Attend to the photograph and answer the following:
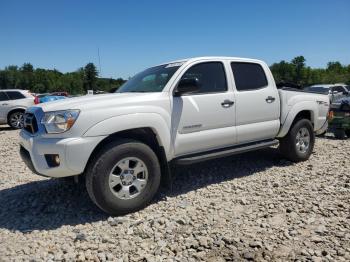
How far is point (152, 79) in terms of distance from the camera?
15.9ft

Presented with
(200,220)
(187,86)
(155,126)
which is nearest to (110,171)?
(155,126)

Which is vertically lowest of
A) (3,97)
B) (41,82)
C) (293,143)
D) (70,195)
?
(70,195)

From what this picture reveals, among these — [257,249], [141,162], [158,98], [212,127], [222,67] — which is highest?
[222,67]

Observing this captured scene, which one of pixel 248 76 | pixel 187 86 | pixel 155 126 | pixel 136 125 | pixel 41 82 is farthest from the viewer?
pixel 41 82

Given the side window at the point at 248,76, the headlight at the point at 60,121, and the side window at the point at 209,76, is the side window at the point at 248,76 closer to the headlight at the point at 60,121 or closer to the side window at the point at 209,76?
the side window at the point at 209,76

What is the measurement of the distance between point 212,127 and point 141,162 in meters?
1.20

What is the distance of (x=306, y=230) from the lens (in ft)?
11.4

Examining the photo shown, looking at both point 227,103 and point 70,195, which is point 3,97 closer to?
point 70,195

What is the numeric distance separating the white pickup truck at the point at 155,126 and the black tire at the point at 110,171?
0.4 inches

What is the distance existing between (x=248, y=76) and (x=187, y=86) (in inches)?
58.6

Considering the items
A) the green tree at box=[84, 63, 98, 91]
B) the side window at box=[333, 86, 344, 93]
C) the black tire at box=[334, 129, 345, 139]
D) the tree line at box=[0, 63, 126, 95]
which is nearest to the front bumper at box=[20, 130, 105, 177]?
the black tire at box=[334, 129, 345, 139]

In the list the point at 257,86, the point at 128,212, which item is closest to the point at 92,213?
the point at 128,212

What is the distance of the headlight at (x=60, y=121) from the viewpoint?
362cm

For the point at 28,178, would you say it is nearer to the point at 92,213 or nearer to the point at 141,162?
the point at 92,213
